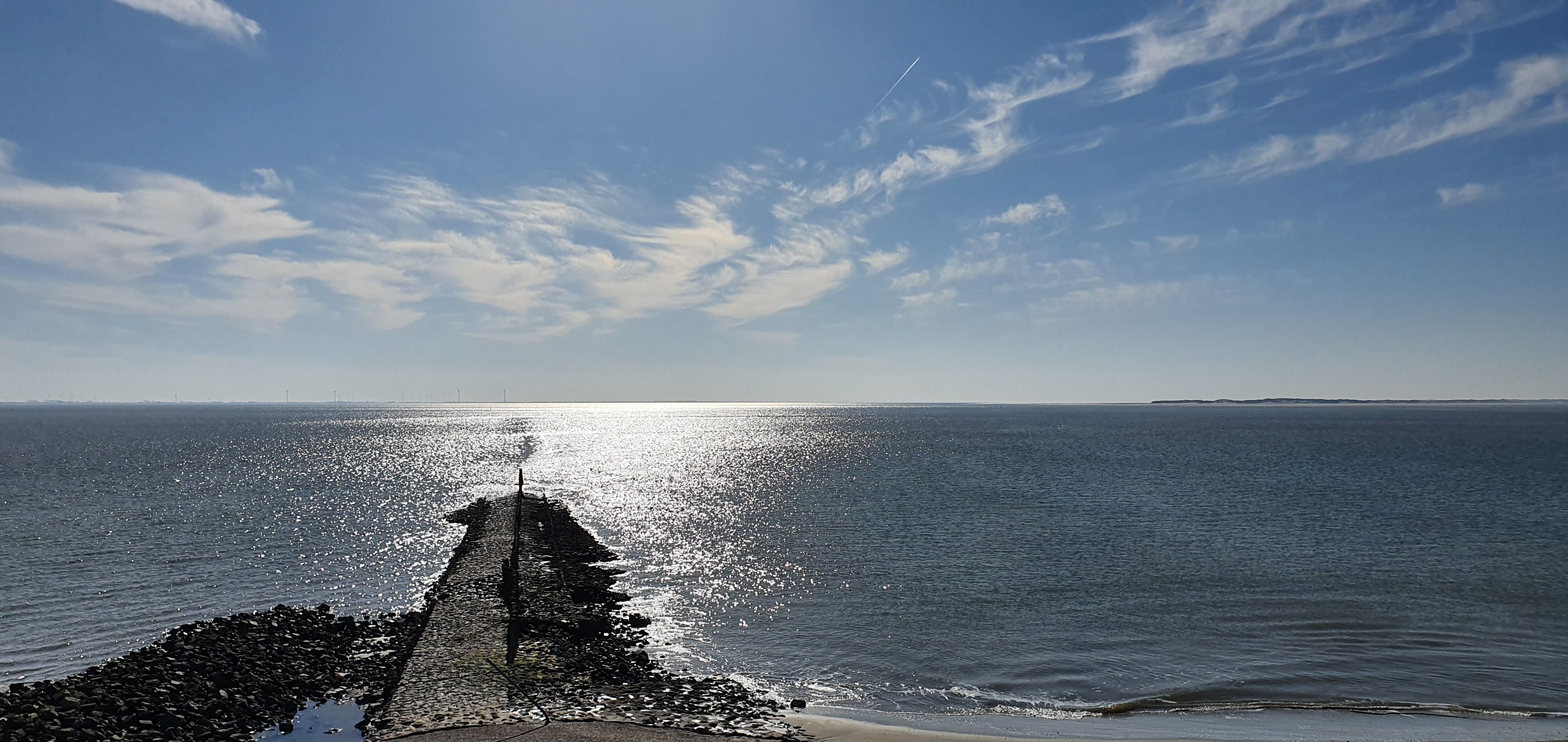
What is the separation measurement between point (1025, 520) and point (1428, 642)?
2702 cm

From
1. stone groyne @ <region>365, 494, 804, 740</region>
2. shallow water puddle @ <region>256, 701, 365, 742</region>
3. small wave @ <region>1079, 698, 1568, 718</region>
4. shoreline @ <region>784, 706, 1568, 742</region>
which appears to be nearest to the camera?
shallow water puddle @ <region>256, 701, 365, 742</region>

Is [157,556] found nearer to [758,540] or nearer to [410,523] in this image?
[410,523]

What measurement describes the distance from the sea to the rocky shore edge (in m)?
2.10

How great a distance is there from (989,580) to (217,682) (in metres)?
29.3

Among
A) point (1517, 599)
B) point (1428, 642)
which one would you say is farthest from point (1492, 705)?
point (1517, 599)

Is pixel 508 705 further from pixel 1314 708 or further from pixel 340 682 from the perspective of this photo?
pixel 1314 708

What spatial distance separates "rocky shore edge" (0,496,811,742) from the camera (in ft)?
61.1

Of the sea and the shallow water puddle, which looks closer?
the shallow water puddle

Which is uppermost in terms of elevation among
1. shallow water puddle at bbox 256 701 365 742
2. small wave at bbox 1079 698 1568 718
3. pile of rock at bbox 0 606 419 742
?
pile of rock at bbox 0 606 419 742

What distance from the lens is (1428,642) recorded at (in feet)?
89.6

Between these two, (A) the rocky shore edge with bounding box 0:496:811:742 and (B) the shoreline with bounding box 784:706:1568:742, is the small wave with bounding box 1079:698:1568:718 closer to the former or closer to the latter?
(B) the shoreline with bounding box 784:706:1568:742

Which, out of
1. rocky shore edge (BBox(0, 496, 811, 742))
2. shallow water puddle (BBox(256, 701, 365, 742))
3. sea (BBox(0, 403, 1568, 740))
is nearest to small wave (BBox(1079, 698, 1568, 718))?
sea (BBox(0, 403, 1568, 740))

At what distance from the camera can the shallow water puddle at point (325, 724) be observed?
18734 millimetres

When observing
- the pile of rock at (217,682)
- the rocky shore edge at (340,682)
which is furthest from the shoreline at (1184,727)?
the pile of rock at (217,682)
